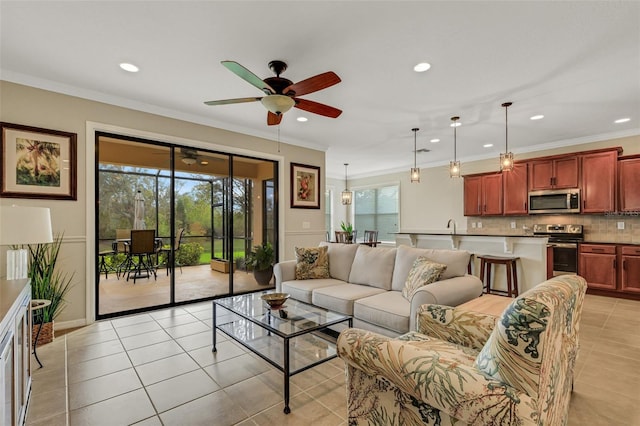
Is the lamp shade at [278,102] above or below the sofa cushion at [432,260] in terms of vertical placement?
above

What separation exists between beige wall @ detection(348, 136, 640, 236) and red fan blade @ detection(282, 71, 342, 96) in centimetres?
543

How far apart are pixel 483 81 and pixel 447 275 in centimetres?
213

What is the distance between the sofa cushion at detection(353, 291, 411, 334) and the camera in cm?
251

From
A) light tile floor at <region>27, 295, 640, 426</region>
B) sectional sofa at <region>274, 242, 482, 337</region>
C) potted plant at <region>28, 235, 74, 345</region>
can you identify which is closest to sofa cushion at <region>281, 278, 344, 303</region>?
sectional sofa at <region>274, 242, 482, 337</region>

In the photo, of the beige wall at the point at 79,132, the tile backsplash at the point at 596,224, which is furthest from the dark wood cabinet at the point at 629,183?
the beige wall at the point at 79,132

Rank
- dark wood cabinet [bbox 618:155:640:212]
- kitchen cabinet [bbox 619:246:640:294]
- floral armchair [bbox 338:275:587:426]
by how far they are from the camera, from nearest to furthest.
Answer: floral armchair [bbox 338:275:587:426], kitchen cabinet [bbox 619:246:640:294], dark wood cabinet [bbox 618:155:640:212]

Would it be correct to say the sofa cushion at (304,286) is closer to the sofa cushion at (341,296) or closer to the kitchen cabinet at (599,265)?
the sofa cushion at (341,296)

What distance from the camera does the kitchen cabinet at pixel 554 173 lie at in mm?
5221

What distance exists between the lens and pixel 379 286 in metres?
3.39

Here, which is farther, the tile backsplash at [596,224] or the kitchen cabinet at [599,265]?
the tile backsplash at [596,224]

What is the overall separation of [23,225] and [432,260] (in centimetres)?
350

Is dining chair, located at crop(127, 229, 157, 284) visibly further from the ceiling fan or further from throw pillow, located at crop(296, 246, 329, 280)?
the ceiling fan

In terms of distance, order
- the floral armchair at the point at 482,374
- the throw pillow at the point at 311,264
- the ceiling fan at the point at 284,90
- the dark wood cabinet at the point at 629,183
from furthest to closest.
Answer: the dark wood cabinet at the point at 629,183
the throw pillow at the point at 311,264
the ceiling fan at the point at 284,90
the floral armchair at the point at 482,374

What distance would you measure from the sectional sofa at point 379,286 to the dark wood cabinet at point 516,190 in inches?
144
